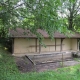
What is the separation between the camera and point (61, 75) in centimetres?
821

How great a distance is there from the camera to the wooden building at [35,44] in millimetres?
13266

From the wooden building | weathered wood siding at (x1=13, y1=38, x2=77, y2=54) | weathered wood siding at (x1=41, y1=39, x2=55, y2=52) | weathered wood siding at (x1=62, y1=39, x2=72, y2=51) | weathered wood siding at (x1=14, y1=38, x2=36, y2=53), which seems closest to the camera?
the wooden building

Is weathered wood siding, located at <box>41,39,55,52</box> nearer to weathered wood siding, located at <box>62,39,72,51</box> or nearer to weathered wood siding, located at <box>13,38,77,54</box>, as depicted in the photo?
weathered wood siding, located at <box>13,38,77,54</box>

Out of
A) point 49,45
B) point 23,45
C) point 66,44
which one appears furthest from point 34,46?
point 66,44

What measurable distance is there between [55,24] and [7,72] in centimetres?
472

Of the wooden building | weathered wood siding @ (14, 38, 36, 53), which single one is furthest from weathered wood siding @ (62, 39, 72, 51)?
weathered wood siding @ (14, 38, 36, 53)

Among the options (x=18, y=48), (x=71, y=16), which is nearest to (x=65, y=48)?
(x=18, y=48)

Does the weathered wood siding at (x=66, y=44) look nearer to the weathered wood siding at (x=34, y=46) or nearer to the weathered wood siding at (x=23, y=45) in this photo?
the weathered wood siding at (x=34, y=46)

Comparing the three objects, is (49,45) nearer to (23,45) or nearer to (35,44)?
(35,44)

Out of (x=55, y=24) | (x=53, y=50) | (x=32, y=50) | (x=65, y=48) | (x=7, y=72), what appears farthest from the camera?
(x=65, y=48)

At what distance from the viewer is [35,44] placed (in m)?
14.9

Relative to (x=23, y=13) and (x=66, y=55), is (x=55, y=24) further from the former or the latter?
(x=66, y=55)

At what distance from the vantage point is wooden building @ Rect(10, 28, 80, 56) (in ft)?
43.5

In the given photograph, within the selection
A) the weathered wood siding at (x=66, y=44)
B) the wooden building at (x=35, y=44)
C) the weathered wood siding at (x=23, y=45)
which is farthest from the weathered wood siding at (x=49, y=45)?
the weathered wood siding at (x=66, y=44)
